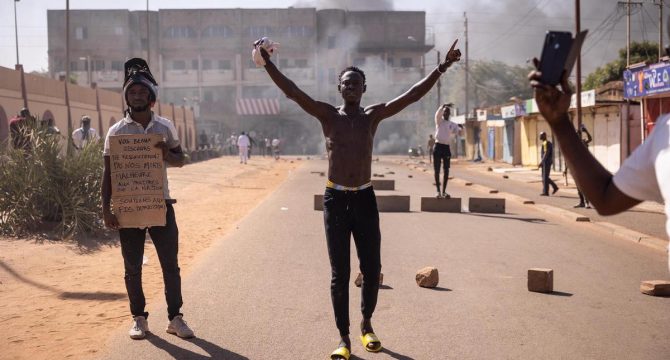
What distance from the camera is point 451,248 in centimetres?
950

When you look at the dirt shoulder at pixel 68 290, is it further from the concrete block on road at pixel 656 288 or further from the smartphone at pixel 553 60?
the concrete block on road at pixel 656 288

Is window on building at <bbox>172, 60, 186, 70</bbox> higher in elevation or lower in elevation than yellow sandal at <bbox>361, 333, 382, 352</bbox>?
higher

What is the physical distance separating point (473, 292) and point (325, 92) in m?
71.0

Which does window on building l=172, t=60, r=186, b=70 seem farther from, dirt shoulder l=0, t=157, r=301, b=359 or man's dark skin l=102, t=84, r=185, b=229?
man's dark skin l=102, t=84, r=185, b=229

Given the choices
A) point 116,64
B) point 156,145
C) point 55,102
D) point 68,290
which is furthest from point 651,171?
point 116,64

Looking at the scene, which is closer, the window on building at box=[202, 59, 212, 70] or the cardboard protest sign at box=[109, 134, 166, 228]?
the cardboard protest sign at box=[109, 134, 166, 228]

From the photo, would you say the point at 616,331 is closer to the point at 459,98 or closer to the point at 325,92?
the point at 325,92

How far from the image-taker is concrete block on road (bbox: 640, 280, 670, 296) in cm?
653

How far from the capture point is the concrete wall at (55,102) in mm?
25500

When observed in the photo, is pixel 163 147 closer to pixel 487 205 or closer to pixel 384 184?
pixel 487 205

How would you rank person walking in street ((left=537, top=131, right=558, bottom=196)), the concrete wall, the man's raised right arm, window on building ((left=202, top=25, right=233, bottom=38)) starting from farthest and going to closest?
window on building ((left=202, top=25, right=233, bottom=38)), the concrete wall, person walking in street ((left=537, top=131, right=558, bottom=196)), the man's raised right arm

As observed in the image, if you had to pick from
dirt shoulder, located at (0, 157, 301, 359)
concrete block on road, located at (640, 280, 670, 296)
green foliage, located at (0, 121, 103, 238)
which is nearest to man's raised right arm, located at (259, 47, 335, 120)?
dirt shoulder, located at (0, 157, 301, 359)

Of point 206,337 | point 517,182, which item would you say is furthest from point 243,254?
point 517,182

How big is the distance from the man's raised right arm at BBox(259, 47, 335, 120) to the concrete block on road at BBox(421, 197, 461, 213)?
9.51 m
